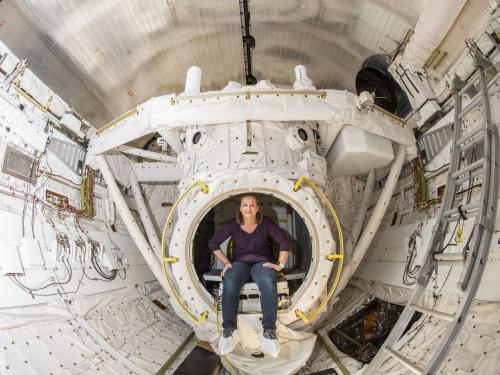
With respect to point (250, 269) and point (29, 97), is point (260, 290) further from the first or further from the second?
point (29, 97)

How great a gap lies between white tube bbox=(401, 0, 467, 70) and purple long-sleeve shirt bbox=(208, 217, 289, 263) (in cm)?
225

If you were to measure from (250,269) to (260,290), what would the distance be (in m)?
0.31

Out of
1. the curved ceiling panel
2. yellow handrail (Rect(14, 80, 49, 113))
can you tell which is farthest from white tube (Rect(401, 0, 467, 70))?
yellow handrail (Rect(14, 80, 49, 113))

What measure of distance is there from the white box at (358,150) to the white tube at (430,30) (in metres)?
0.86

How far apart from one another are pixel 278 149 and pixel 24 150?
7.75 ft

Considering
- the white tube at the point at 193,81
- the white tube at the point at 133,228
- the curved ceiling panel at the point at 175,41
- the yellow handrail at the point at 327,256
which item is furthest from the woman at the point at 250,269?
the curved ceiling panel at the point at 175,41

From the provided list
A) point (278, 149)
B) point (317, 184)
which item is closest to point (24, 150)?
point (278, 149)

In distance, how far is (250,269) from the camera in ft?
10.5

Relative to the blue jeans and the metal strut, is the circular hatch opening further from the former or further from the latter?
the metal strut

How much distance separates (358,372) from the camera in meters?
2.72

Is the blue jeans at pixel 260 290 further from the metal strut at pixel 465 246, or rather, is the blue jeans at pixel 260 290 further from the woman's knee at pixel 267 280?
the metal strut at pixel 465 246

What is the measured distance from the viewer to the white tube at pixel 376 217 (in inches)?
138

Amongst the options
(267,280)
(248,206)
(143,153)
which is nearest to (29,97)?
(143,153)

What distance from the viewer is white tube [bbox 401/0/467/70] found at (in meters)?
2.76
